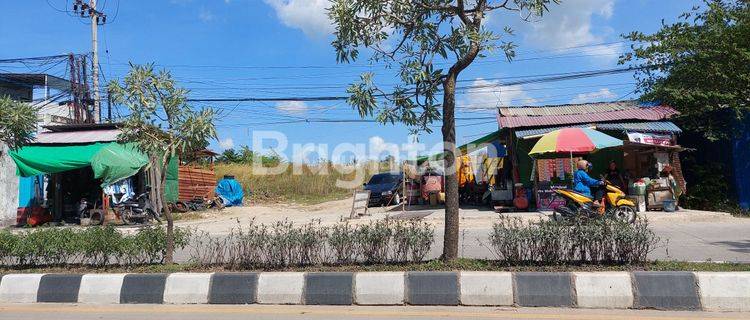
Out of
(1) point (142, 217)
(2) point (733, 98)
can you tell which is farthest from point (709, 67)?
(1) point (142, 217)

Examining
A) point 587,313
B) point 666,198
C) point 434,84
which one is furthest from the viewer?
point 666,198

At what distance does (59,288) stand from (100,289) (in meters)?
0.51

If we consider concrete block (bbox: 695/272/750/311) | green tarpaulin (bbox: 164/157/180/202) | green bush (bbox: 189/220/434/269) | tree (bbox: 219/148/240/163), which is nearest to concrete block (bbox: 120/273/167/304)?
green bush (bbox: 189/220/434/269)

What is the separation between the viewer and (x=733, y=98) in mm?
14109

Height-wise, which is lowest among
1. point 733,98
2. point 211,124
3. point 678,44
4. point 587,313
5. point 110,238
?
point 587,313

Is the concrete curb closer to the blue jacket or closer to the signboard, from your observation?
the blue jacket

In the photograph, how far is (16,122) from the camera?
7535 mm

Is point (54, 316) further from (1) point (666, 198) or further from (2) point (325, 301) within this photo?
(1) point (666, 198)

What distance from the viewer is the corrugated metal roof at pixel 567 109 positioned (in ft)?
Result: 59.6

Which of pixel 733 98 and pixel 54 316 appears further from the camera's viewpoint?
pixel 733 98

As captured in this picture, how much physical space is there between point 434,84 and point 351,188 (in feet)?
84.0

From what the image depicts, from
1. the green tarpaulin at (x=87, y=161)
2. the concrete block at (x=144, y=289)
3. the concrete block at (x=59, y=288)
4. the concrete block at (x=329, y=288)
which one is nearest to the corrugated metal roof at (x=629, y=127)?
the green tarpaulin at (x=87, y=161)

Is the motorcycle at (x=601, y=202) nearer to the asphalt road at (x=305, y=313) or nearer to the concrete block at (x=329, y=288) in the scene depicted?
the asphalt road at (x=305, y=313)

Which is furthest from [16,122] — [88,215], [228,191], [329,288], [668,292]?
[228,191]
